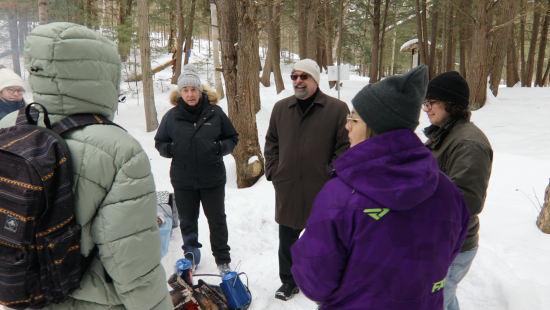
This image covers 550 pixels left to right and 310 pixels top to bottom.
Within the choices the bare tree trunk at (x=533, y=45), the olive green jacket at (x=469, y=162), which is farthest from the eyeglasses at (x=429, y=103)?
the bare tree trunk at (x=533, y=45)

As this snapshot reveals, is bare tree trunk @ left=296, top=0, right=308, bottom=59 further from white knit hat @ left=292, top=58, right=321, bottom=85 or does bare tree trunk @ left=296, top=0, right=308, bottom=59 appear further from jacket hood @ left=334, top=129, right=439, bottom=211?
jacket hood @ left=334, top=129, right=439, bottom=211

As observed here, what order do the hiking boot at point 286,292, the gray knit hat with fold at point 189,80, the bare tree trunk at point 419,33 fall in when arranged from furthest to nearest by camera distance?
the bare tree trunk at point 419,33, the gray knit hat with fold at point 189,80, the hiking boot at point 286,292

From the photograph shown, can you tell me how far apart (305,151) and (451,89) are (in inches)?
50.2

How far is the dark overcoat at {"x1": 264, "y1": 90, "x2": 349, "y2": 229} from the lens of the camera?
298 cm

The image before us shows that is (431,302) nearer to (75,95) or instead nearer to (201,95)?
(75,95)

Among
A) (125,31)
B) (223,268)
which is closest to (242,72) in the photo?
(223,268)

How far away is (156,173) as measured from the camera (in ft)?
22.9

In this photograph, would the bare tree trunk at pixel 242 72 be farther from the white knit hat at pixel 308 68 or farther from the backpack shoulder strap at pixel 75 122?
the backpack shoulder strap at pixel 75 122

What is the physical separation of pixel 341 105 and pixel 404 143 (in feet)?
6.05

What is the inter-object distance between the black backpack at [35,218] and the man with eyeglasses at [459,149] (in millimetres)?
2000

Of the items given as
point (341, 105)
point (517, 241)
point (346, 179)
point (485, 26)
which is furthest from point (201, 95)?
point (485, 26)

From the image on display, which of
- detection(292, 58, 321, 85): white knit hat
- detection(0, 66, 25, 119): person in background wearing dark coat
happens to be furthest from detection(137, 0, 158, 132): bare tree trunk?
detection(292, 58, 321, 85): white knit hat

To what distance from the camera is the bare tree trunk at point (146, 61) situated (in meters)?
9.91

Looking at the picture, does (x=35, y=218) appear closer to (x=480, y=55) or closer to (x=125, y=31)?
(x=480, y=55)
